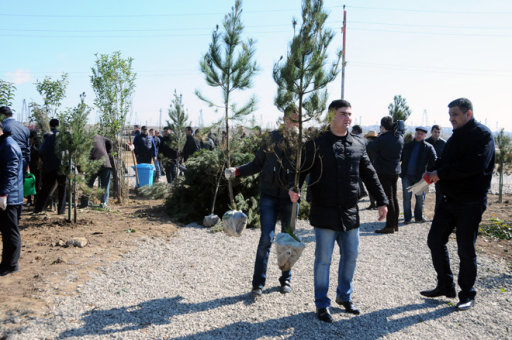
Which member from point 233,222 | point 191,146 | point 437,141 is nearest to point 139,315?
point 233,222

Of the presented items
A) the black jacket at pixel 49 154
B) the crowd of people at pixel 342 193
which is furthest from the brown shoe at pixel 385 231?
the black jacket at pixel 49 154

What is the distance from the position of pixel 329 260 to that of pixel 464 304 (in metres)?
1.55

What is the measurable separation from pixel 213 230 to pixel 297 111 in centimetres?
389

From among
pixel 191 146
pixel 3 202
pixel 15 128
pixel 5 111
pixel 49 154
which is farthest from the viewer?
pixel 191 146

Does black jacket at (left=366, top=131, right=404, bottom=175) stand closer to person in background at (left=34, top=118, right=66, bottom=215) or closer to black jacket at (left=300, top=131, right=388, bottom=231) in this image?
black jacket at (left=300, top=131, right=388, bottom=231)

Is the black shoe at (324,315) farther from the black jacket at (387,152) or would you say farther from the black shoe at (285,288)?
the black jacket at (387,152)

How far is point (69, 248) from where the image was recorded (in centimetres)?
587

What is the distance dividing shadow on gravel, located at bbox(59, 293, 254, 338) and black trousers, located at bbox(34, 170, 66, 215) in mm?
5070

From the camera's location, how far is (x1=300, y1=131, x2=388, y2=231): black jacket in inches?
150

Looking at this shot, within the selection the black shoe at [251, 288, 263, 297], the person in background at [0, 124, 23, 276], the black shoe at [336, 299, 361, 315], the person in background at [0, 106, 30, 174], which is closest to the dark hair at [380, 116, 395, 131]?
the black shoe at [336, 299, 361, 315]

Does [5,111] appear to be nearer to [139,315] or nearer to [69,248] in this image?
[69,248]

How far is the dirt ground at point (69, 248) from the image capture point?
13.8 ft

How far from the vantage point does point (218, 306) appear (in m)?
4.16

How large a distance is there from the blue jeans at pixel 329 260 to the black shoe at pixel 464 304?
1.17 metres
